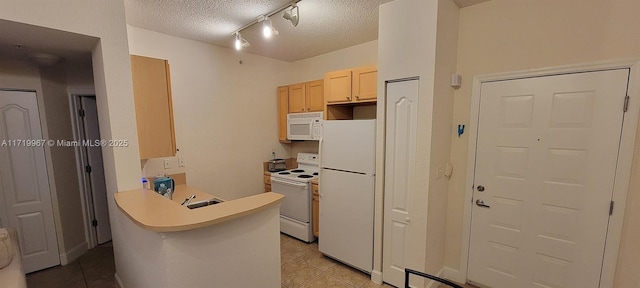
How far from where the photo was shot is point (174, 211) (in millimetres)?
1512

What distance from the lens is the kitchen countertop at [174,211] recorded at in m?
1.30

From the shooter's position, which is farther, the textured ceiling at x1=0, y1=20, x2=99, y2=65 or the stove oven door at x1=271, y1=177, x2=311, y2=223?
the stove oven door at x1=271, y1=177, x2=311, y2=223

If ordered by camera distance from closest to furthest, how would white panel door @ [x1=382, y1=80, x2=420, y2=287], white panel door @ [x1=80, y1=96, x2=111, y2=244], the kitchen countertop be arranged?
1. the kitchen countertop
2. white panel door @ [x1=382, y1=80, x2=420, y2=287]
3. white panel door @ [x1=80, y1=96, x2=111, y2=244]

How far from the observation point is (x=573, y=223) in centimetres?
193

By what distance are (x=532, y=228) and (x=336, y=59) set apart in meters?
2.96

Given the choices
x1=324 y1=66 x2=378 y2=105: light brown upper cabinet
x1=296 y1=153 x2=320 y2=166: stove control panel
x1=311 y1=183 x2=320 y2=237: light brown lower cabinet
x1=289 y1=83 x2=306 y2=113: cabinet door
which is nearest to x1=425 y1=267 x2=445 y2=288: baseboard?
x1=311 y1=183 x2=320 y2=237: light brown lower cabinet

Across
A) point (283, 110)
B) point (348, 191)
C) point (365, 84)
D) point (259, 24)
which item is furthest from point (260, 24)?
point (348, 191)

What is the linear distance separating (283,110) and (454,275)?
3.15 metres

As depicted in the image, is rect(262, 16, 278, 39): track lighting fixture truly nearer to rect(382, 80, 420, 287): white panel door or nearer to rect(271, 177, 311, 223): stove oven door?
rect(382, 80, 420, 287): white panel door

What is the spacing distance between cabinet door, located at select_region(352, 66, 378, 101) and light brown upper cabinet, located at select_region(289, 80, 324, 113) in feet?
2.32

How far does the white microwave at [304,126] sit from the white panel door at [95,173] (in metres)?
2.51

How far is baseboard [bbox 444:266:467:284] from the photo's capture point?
2.43m

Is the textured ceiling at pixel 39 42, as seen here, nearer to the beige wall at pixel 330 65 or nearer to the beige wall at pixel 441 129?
the beige wall at pixel 330 65

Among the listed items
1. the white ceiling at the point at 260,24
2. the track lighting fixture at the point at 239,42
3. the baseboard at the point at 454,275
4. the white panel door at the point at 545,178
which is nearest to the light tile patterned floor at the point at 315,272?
the baseboard at the point at 454,275
